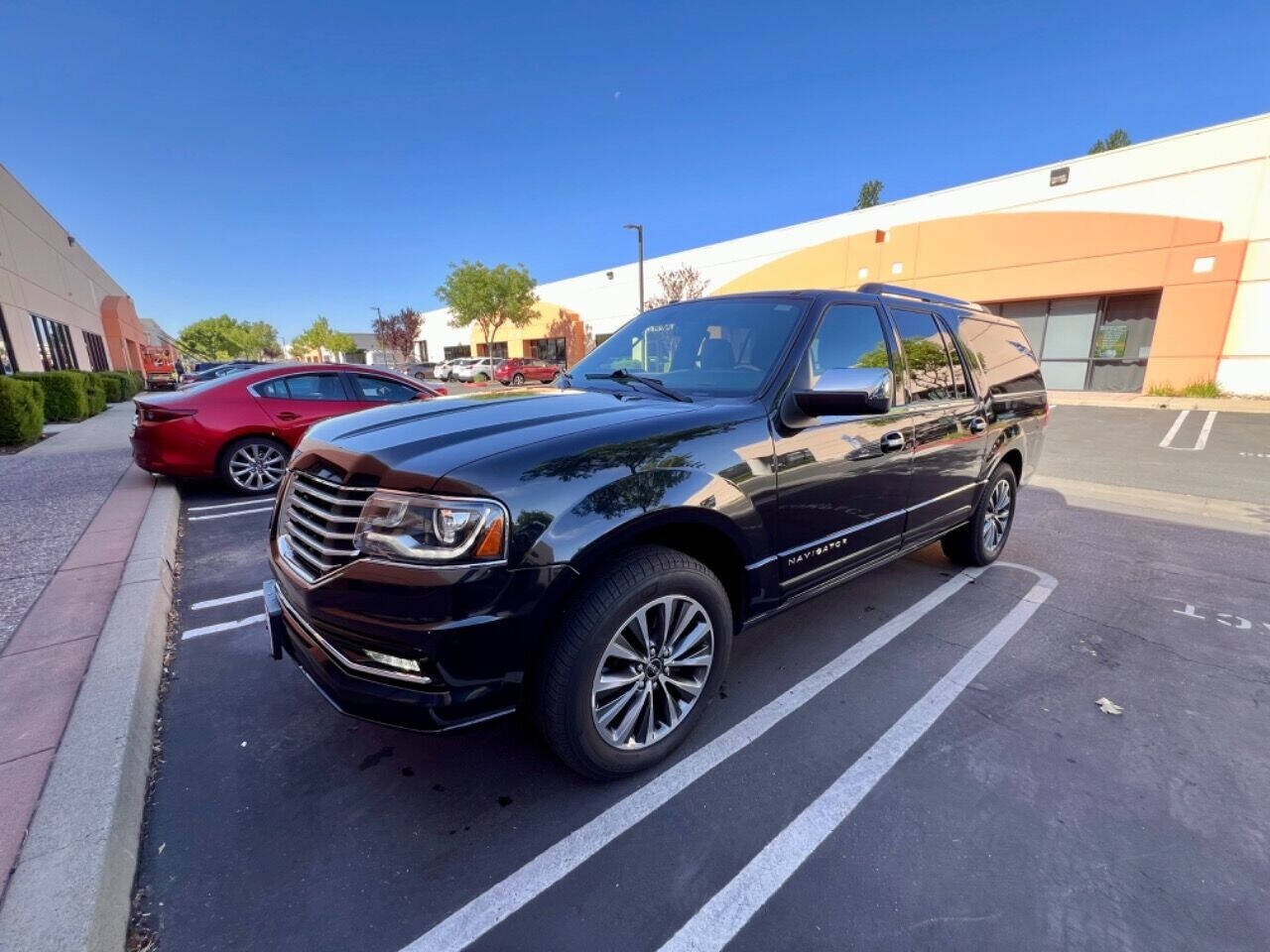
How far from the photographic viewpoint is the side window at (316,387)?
6.73m

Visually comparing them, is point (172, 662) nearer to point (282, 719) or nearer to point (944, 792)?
point (282, 719)

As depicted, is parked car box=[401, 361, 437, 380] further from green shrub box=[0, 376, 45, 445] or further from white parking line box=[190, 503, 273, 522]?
white parking line box=[190, 503, 273, 522]

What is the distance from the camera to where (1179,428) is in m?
11.7

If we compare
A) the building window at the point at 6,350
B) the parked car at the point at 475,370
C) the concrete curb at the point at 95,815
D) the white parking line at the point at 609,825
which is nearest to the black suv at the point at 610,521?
the white parking line at the point at 609,825

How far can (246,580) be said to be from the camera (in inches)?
165

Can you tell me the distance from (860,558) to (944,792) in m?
1.17

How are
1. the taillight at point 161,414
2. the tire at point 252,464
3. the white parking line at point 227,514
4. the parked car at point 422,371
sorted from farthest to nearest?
the parked car at point 422,371 < the tire at point 252,464 < the taillight at point 161,414 < the white parking line at point 227,514

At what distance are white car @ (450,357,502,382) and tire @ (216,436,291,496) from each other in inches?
1086

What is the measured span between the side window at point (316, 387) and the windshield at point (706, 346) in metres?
4.62

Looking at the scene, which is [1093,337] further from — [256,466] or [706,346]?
[256,466]

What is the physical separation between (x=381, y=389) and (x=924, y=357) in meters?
6.29

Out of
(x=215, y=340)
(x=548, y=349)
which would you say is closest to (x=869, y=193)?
(x=548, y=349)

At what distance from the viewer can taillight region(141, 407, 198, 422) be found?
6.02 meters

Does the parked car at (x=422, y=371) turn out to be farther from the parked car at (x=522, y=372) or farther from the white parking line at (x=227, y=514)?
the white parking line at (x=227, y=514)
